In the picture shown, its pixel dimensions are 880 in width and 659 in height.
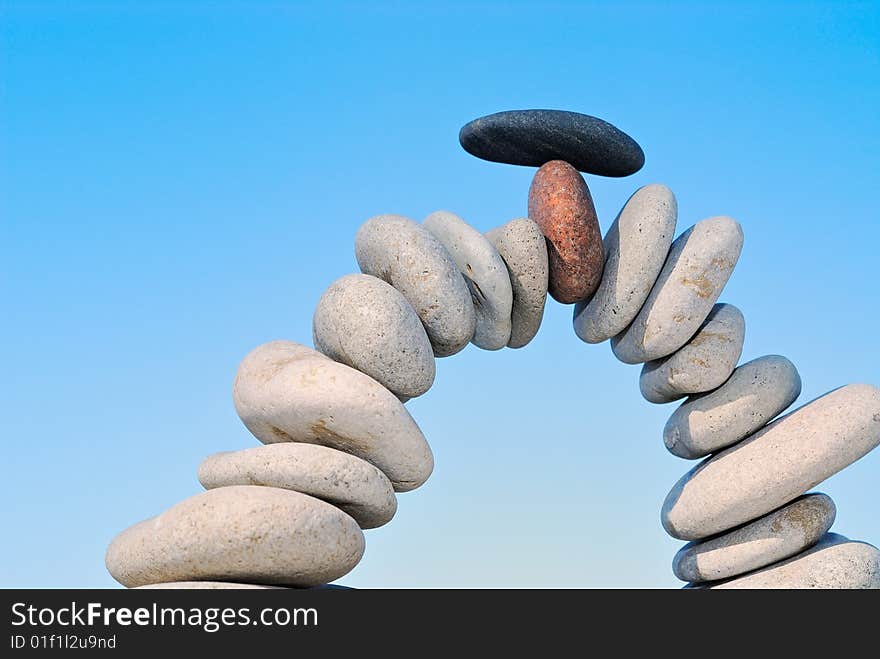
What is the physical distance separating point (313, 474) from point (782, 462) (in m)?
2.26

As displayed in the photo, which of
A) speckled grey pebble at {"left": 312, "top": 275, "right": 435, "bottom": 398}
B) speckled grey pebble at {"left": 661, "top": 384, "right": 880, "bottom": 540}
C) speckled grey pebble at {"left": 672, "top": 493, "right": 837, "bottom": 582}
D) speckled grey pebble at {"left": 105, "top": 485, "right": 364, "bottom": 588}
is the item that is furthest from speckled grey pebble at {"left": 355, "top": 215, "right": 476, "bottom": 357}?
speckled grey pebble at {"left": 672, "top": 493, "right": 837, "bottom": 582}

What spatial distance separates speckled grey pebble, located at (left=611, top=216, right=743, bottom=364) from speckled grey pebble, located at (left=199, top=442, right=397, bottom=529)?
1.61 metres

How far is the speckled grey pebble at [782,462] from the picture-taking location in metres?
4.95

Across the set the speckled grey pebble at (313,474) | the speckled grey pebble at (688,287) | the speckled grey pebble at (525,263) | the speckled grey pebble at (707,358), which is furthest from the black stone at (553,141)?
the speckled grey pebble at (313,474)

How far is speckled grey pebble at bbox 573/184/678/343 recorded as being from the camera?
521 cm

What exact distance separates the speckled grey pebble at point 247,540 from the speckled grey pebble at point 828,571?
1.98 meters

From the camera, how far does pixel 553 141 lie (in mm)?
5414

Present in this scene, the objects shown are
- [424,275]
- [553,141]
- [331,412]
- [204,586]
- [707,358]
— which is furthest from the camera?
[553,141]

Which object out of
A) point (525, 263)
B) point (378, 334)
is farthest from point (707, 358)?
point (378, 334)

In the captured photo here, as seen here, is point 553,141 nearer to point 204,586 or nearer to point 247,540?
point 247,540

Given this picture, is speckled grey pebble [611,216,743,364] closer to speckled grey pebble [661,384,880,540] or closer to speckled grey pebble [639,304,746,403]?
speckled grey pebble [639,304,746,403]
